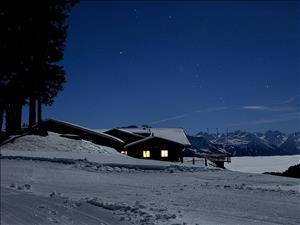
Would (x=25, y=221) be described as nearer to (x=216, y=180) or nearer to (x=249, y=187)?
(x=249, y=187)

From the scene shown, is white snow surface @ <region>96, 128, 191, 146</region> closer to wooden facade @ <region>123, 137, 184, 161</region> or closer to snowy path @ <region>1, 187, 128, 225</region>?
wooden facade @ <region>123, 137, 184, 161</region>

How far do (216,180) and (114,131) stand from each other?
134 ft

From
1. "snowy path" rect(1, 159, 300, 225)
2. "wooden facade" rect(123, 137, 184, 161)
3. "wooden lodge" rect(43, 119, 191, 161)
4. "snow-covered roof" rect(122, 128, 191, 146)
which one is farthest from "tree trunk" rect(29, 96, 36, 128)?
"snow-covered roof" rect(122, 128, 191, 146)

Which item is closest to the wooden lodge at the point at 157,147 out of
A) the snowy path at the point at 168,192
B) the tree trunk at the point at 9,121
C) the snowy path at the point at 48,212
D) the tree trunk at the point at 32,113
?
the tree trunk at the point at 32,113

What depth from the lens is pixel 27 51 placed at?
1172 inches

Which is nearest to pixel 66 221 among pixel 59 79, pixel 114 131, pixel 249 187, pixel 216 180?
pixel 249 187

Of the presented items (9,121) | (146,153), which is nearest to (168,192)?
(9,121)

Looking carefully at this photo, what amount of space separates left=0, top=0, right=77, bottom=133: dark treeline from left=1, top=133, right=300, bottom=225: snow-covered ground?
7.46m

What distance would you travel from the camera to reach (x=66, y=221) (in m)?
10.5

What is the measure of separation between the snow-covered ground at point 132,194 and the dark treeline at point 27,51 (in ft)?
24.5

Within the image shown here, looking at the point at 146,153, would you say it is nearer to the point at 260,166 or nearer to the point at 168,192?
the point at 260,166

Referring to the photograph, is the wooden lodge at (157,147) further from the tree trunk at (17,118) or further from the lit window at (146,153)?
the tree trunk at (17,118)

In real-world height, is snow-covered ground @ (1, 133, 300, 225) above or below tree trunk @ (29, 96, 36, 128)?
below

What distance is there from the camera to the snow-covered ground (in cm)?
1095
